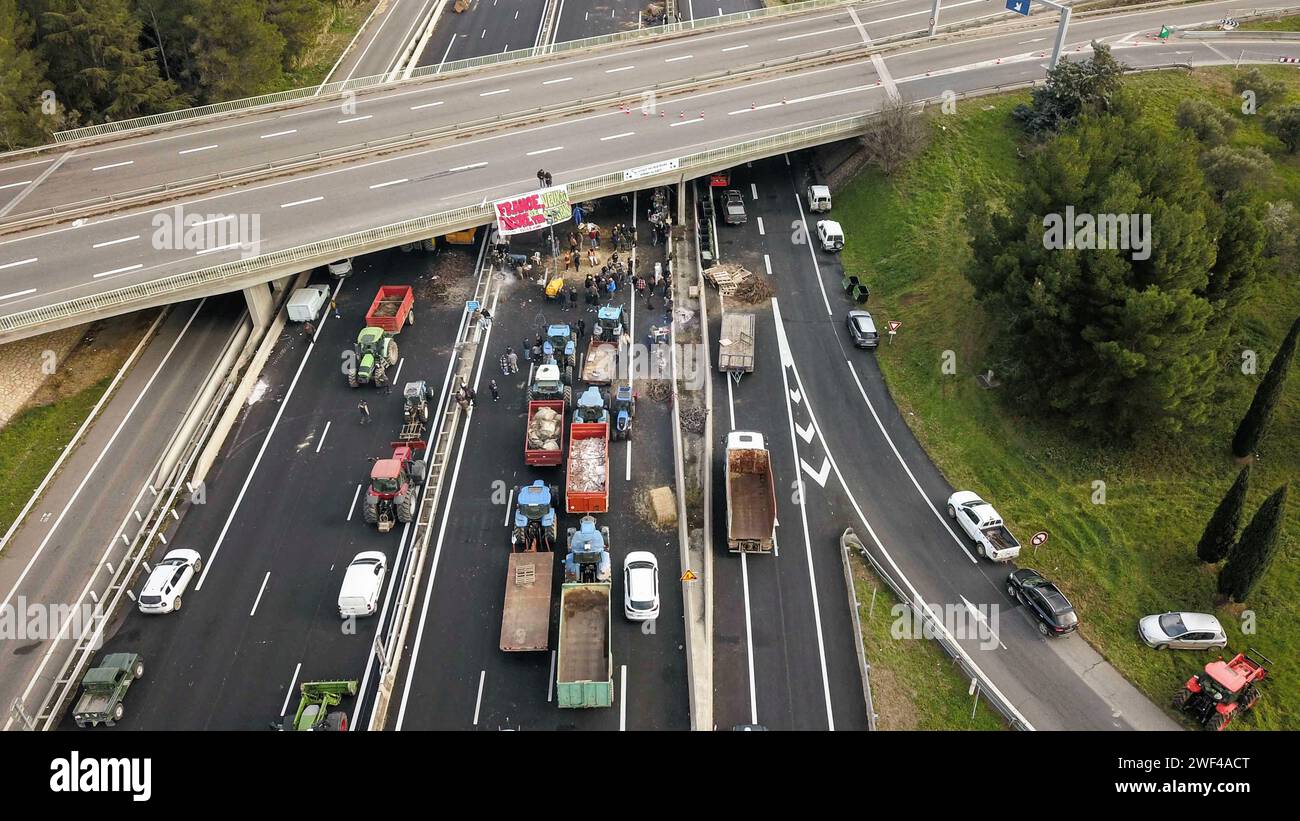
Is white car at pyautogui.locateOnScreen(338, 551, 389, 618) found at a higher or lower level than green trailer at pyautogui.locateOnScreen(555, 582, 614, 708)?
higher

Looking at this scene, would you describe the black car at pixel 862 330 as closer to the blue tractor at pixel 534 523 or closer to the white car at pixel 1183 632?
the white car at pixel 1183 632

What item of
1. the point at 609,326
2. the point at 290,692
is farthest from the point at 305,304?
the point at 290,692

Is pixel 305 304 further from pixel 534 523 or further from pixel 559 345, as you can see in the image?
pixel 534 523

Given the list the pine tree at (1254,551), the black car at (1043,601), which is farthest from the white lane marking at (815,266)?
the pine tree at (1254,551)

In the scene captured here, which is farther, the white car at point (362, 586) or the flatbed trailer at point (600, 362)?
the flatbed trailer at point (600, 362)

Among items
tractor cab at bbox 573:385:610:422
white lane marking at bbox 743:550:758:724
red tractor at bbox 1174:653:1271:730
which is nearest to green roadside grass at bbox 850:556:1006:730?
white lane marking at bbox 743:550:758:724

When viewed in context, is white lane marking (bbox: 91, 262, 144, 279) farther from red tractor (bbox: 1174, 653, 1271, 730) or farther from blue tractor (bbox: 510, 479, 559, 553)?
red tractor (bbox: 1174, 653, 1271, 730)

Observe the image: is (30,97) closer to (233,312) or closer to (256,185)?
(256,185)
